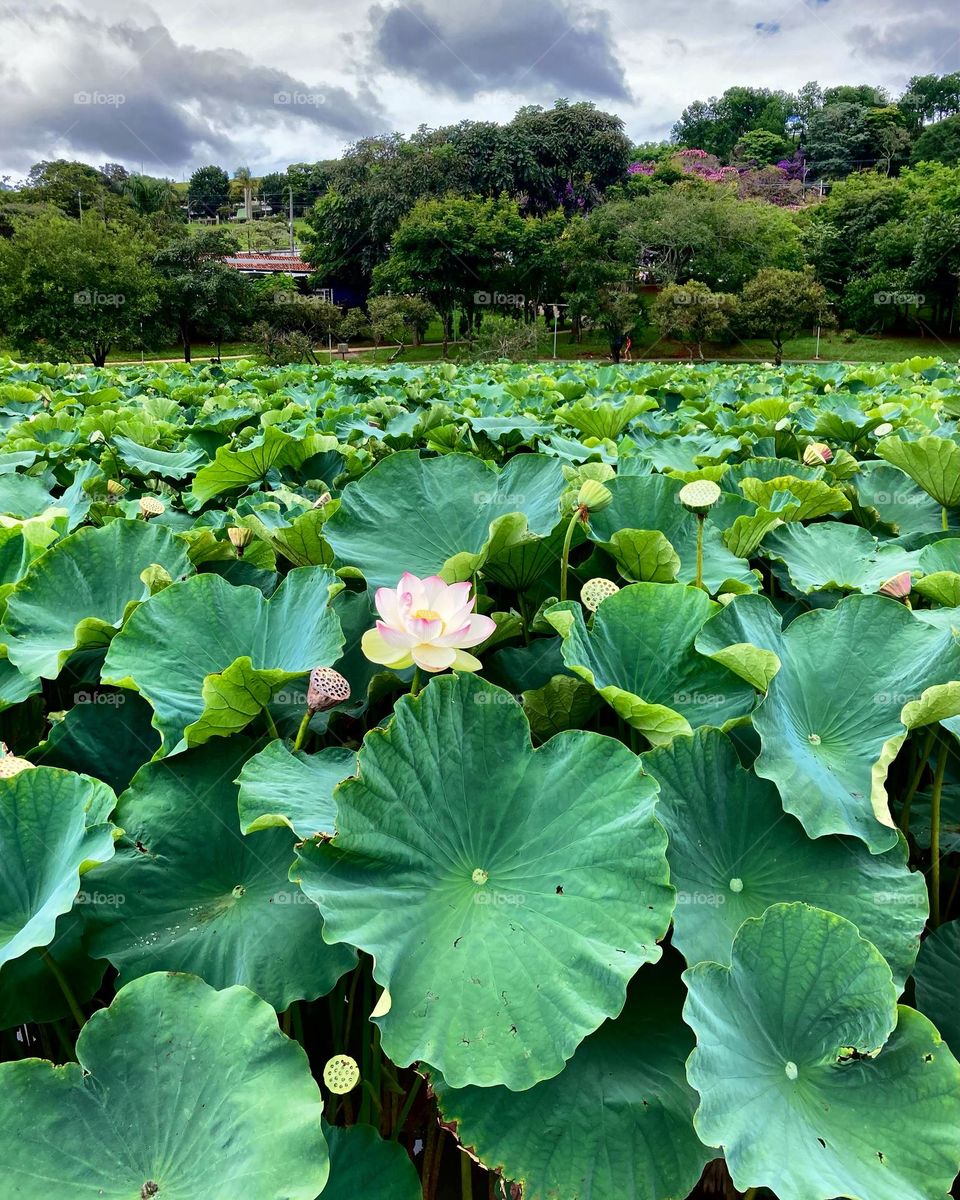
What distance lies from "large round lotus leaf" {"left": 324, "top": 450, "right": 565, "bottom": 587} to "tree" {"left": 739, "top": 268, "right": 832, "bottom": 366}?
2295 centimetres

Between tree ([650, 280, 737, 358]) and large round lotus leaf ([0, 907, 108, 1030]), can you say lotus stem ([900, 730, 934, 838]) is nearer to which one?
large round lotus leaf ([0, 907, 108, 1030])

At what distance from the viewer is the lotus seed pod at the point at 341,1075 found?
54 cm

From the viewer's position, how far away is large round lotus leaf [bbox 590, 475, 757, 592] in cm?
101

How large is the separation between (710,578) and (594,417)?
120cm

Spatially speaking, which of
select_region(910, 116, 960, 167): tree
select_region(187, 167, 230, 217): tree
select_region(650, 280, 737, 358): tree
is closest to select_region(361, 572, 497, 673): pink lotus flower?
select_region(650, 280, 737, 358): tree

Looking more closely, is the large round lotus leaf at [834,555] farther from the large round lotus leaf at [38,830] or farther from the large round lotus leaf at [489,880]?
the large round lotus leaf at [38,830]

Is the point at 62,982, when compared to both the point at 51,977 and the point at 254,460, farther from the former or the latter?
the point at 254,460

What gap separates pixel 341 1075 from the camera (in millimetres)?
551

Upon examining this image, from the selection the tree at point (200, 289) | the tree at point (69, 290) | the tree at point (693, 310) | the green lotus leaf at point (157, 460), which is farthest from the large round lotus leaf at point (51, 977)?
the tree at point (200, 289)

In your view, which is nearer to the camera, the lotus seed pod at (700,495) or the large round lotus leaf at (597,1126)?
the large round lotus leaf at (597,1126)

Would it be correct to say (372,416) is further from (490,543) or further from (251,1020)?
(251,1020)

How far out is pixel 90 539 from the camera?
0.99 metres

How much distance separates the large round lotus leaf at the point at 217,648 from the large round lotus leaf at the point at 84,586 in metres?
0.08

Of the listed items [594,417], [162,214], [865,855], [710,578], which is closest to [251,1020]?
[865,855]
